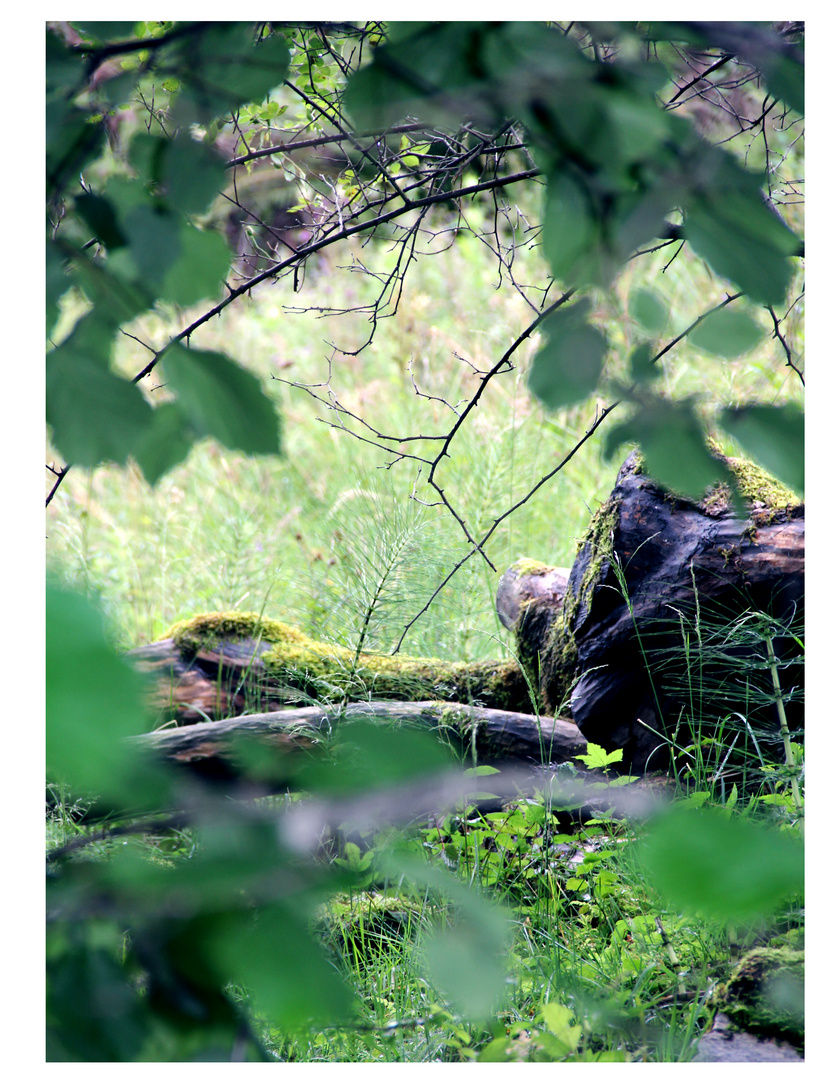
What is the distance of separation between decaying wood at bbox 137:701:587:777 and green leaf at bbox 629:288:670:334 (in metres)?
0.95

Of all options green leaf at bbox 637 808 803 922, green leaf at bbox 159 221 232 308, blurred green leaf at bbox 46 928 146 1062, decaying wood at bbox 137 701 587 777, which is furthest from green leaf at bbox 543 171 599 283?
decaying wood at bbox 137 701 587 777

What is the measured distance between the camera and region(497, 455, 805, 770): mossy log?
138 cm

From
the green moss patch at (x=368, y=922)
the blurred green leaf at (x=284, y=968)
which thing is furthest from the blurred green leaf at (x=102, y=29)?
the green moss patch at (x=368, y=922)

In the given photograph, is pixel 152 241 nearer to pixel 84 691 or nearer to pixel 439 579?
pixel 84 691

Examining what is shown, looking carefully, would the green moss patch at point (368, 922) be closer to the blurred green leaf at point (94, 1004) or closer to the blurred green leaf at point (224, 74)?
the blurred green leaf at point (94, 1004)

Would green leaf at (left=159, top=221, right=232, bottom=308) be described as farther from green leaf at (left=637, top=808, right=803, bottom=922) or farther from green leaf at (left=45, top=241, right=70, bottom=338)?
green leaf at (left=637, top=808, right=803, bottom=922)

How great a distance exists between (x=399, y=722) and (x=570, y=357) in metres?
1.00

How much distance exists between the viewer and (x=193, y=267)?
13.8 inches

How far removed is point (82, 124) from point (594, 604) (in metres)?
1.20

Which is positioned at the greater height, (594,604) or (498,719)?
(594,604)

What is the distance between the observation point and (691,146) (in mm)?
360

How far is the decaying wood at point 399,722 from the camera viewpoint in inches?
52.7
